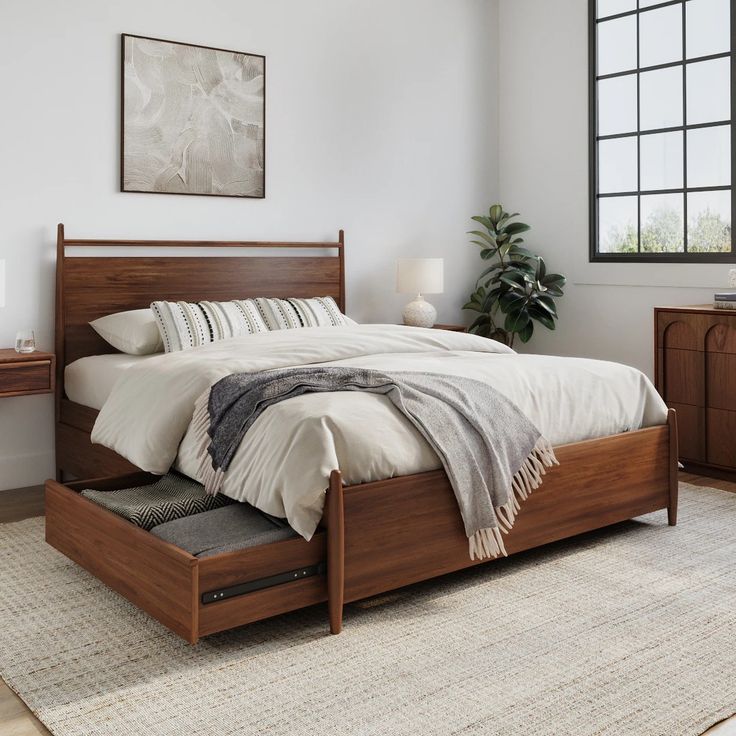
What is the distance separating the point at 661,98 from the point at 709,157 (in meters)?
0.48

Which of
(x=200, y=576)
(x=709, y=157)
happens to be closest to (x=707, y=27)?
(x=709, y=157)

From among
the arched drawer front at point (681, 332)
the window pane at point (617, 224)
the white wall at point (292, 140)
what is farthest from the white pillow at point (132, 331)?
the window pane at point (617, 224)

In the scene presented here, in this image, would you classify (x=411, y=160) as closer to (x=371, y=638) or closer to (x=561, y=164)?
(x=561, y=164)

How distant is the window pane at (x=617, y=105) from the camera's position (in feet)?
16.9

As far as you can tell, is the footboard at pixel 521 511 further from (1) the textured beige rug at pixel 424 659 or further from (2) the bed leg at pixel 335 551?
(1) the textured beige rug at pixel 424 659

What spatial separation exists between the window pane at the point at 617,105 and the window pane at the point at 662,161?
16cm

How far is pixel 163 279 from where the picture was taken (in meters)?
4.40

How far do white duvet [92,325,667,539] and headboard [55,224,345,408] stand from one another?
2.85 ft

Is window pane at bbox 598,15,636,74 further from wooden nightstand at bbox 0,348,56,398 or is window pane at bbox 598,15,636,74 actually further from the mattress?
wooden nightstand at bbox 0,348,56,398

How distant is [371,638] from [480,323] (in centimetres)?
343

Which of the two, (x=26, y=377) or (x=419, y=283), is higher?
(x=419, y=283)

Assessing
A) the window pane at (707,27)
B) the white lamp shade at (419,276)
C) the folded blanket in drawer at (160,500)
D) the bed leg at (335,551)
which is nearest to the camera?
the bed leg at (335,551)

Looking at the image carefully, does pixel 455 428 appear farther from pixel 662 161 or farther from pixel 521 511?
pixel 662 161

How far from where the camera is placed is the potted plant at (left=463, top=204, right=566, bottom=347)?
530cm
